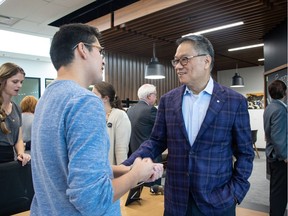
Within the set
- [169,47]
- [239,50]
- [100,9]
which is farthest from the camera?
[239,50]

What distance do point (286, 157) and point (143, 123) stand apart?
191 centimetres

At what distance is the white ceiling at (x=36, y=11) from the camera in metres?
6.21

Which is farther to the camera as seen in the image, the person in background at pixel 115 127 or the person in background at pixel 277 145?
the person in background at pixel 277 145

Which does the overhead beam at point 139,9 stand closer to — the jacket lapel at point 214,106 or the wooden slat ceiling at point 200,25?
the wooden slat ceiling at point 200,25

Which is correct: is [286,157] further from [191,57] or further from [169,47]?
[169,47]

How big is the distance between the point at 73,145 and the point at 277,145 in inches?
123

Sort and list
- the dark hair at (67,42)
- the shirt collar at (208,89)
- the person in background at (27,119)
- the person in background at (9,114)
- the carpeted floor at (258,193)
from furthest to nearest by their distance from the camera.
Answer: the carpeted floor at (258,193) < the person in background at (27,119) < the person in background at (9,114) < the shirt collar at (208,89) < the dark hair at (67,42)

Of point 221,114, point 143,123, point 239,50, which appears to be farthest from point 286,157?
point 239,50

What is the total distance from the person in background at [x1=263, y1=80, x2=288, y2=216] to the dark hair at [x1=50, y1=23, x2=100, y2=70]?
2991 millimetres

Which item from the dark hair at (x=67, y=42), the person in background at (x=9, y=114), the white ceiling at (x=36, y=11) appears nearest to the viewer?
the dark hair at (x=67, y=42)

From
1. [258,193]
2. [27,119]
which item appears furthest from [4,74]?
[258,193]

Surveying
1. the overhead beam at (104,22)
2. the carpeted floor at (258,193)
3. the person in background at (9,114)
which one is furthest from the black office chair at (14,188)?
the overhead beam at (104,22)

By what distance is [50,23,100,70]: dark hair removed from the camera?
105 cm

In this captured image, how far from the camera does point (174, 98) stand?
174cm
